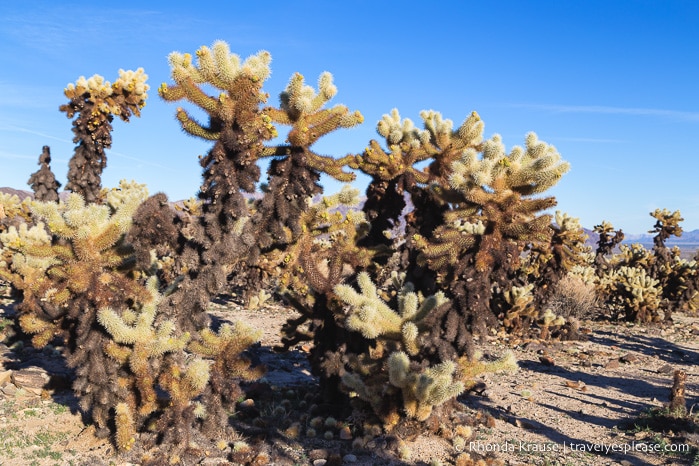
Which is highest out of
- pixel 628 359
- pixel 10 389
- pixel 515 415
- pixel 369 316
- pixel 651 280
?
pixel 651 280

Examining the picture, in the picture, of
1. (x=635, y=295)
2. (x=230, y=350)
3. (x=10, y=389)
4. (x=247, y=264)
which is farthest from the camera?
(x=635, y=295)

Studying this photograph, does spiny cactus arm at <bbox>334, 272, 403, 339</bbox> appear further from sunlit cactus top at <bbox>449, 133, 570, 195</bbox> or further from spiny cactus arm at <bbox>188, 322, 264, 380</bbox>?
sunlit cactus top at <bbox>449, 133, 570, 195</bbox>

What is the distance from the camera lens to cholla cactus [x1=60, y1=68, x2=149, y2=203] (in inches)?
358

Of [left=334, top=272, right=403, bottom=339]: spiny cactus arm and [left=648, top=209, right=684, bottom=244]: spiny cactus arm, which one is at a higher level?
[left=648, top=209, right=684, bottom=244]: spiny cactus arm

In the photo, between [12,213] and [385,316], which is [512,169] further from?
[12,213]

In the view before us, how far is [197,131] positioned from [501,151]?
3.09m

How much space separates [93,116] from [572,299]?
41.5 feet

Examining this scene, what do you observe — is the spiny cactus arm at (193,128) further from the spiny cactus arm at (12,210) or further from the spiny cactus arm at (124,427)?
the spiny cactus arm at (12,210)

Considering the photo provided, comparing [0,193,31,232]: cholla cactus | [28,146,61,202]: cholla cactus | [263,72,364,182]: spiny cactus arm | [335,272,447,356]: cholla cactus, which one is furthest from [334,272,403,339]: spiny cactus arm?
[0,193,31,232]: cholla cactus

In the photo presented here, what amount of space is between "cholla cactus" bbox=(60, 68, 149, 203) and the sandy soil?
2891mm

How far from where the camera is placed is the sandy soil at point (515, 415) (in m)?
5.91

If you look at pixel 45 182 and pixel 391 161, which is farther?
pixel 45 182

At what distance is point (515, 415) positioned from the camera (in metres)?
7.55

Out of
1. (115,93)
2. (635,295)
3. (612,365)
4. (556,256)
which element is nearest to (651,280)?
(635,295)
